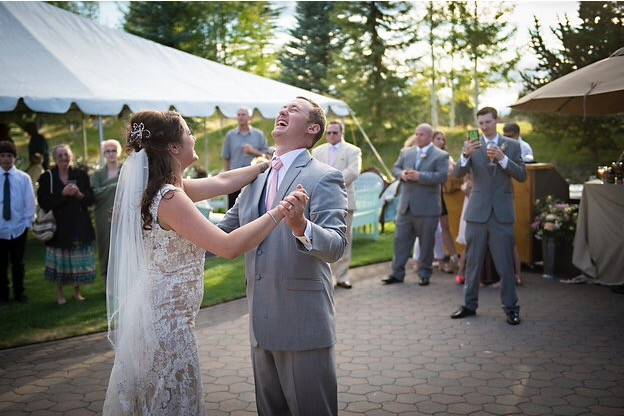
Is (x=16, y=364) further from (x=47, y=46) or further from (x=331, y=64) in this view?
(x=331, y=64)

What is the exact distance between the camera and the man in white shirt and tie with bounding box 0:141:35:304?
→ 746cm

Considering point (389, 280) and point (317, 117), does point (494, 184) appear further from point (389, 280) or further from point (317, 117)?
point (317, 117)

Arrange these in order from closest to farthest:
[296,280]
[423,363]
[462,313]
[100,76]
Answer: [296,280] → [423,363] → [462,313] → [100,76]

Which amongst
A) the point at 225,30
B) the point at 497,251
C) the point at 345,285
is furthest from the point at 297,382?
the point at 225,30

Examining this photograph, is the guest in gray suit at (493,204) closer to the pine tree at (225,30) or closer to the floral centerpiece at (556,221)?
the floral centerpiece at (556,221)

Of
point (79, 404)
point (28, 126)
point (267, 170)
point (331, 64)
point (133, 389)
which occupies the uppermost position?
point (331, 64)

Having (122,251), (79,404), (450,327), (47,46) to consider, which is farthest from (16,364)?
(47,46)

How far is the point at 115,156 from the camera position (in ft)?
25.3

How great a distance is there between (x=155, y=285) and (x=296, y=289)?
740mm

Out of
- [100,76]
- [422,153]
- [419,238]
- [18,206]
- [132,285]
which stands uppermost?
[100,76]

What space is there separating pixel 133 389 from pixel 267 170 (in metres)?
1.28

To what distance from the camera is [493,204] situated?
6078 mm

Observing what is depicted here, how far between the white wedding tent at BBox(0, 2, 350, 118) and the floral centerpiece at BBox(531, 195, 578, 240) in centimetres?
617

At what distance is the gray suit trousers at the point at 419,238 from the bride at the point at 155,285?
16.9ft
